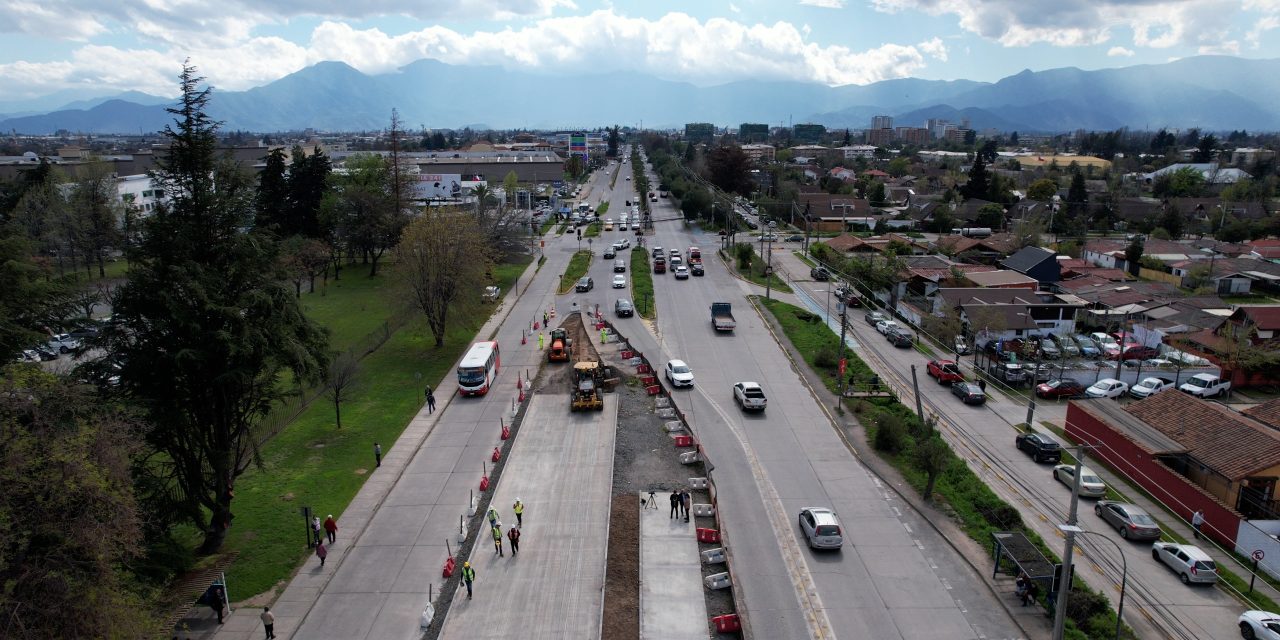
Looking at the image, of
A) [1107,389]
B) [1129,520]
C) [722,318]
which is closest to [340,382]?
[722,318]

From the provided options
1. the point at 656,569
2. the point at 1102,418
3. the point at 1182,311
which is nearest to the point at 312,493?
the point at 656,569

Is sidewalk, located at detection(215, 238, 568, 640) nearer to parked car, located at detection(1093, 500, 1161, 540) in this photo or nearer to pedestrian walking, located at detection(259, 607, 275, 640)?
pedestrian walking, located at detection(259, 607, 275, 640)

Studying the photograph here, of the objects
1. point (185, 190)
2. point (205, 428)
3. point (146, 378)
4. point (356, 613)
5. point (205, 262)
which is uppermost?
point (185, 190)

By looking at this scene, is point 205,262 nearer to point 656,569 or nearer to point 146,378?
point 146,378

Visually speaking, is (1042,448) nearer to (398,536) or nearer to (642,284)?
(398,536)

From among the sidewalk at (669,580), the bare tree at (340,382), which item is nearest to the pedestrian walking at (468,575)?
the sidewalk at (669,580)

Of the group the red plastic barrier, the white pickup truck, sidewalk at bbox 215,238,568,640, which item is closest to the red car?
the white pickup truck
